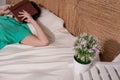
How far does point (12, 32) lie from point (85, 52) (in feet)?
2.40

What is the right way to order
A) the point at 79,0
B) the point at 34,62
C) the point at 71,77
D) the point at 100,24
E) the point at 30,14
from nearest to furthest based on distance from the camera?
the point at 71,77
the point at 34,62
the point at 100,24
the point at 79,0
the point at 30,14

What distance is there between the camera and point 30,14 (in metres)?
Result: 1.85

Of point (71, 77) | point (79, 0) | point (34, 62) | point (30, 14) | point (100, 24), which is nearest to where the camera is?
point (71, 77)

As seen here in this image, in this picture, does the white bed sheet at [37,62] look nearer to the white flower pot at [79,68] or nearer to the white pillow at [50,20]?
the white flower pot at [79,68]

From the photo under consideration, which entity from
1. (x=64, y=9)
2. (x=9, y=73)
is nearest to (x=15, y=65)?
(x=9, y=73)

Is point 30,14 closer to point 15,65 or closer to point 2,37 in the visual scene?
point 2,37

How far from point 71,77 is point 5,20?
33.5 inches

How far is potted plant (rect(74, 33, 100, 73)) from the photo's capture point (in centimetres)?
128

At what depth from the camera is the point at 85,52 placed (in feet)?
4.18

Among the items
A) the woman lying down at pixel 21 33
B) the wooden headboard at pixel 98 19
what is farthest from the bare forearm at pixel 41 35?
the wooden headboard at pixel 98 19

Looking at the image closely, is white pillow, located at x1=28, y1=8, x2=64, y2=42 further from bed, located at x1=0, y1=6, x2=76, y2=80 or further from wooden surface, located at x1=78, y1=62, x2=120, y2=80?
wooden surface, located at x1=78, y1=62, x2=120, y2=80

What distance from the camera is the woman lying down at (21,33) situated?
66.4 inches

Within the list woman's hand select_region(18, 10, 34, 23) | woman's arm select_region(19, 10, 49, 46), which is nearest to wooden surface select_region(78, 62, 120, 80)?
woman's arm select_region(19, 10, 49, 46)

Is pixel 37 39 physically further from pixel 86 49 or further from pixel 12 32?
pixel 86 49
